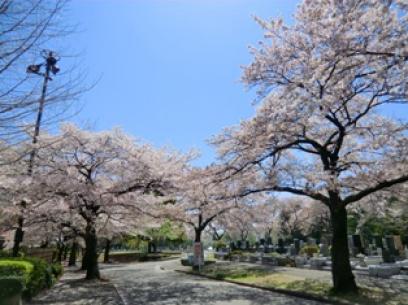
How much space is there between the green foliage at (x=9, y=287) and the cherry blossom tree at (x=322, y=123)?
873 centimetres

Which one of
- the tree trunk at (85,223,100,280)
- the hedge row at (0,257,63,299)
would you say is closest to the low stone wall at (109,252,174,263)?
the tree trunk at (85,223,100,280)

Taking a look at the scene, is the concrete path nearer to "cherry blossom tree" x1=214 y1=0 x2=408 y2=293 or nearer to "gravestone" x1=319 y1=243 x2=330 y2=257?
"cherry blossom tree" x1=214 y1=0 x2=408 y2=293

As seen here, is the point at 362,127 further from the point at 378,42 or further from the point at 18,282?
the point at 18,282

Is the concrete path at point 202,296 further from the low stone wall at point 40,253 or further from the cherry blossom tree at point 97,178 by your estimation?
the low stone wall at point 40,253

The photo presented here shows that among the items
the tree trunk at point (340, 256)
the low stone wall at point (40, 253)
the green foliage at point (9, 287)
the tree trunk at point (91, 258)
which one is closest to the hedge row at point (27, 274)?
the green foliage at point (9, 287)

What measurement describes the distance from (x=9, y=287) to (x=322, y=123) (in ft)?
42.4

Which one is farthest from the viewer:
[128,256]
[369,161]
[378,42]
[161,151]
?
[128,256]

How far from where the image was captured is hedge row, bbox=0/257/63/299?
993 cm

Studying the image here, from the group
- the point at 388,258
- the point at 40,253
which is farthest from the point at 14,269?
the point at 388,258

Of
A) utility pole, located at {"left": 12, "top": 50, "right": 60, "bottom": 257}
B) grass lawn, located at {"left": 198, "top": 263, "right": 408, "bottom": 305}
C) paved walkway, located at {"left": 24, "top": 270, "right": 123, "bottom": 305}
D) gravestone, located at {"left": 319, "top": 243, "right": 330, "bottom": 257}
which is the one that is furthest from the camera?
gravestone, located at {"left": 319, "top": 243, "right": 330, "bottom": 257}

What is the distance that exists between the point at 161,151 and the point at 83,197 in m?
6.21

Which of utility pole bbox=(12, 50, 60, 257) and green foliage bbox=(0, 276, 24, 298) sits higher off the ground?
utility pole bbox=(12, 50, 60, 257)

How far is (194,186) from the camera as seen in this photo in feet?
58.3

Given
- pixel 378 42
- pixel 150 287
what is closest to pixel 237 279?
pixel 150 287
